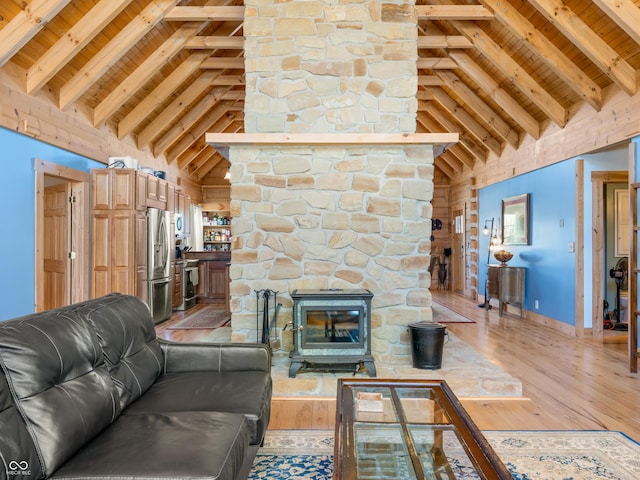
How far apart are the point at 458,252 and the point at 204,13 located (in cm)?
752

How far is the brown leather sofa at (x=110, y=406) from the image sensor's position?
4.40 ft

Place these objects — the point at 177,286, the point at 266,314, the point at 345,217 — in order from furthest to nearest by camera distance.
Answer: the point at 177,286 → the point at 345,217 → the point at 266,314

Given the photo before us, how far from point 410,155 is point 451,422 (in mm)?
2546

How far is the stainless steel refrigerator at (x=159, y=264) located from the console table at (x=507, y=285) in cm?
515

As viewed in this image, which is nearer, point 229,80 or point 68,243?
point 68,243

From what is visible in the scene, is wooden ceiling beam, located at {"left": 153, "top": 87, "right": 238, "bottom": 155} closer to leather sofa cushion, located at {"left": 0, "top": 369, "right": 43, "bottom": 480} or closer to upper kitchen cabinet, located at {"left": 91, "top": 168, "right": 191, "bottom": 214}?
upper kitchen cabinet, located at {"left": 91, "top": 168, "right": 191, "bottom": 214}

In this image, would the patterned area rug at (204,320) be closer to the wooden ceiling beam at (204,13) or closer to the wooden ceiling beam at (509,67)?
the wooden ceiling beam at (204,13)

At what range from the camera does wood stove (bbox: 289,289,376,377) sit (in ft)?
10.9

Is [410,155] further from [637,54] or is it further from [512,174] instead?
[512,174]

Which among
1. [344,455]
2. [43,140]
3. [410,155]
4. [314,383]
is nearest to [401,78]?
[410,155]

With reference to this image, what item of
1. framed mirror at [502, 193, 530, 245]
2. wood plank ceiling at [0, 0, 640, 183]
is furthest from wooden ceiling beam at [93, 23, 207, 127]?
framed mirror at [502, 193, 530, 245]

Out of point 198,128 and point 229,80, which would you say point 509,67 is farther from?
point 198,128

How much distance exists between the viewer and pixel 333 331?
3396 millimetres

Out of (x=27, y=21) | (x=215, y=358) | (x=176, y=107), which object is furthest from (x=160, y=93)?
(x=215, y=358)
